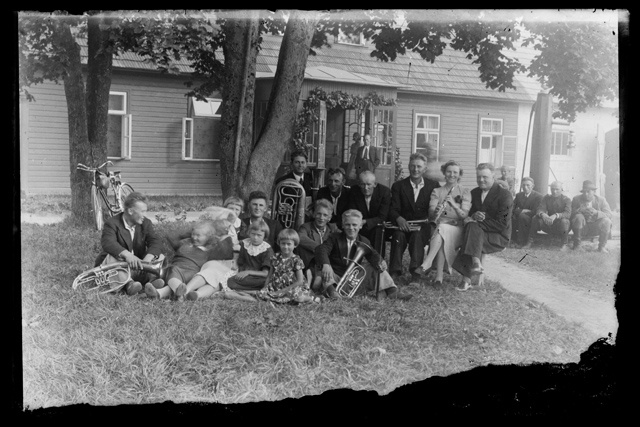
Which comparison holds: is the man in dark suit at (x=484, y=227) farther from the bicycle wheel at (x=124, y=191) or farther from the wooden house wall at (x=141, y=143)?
the bicycle wheel at (x=124, y=191)

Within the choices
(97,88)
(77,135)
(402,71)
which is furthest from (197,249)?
(402,71)

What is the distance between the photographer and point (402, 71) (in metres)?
6.13

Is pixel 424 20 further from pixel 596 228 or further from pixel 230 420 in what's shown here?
pixel 230 420

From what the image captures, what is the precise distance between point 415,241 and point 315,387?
1780mm

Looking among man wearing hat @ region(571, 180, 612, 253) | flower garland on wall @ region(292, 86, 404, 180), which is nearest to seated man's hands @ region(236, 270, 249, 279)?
flower garland on wall @ region(292, 86, 404, 180)

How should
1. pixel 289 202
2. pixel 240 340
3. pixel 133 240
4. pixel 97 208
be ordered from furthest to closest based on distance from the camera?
pixel 289 202 < pixel 97 208 < pixel 133 240 < pixel 240 340

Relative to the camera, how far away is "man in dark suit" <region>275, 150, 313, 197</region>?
6.30 metres

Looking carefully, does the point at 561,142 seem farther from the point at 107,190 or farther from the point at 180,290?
the point at 107,190

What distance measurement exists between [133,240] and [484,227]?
2938mm

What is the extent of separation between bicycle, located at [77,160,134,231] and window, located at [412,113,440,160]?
243cm

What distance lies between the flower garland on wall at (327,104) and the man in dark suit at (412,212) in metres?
0.13

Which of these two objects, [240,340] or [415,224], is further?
[415,224]

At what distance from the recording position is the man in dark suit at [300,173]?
20.7ft

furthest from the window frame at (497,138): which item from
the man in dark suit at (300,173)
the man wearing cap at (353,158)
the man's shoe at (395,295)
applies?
the man in dark suit at (300,173)
